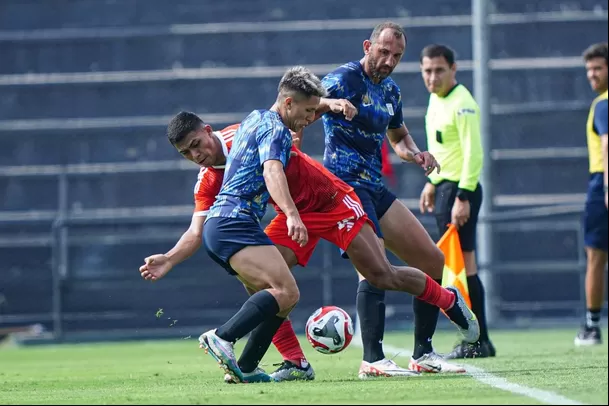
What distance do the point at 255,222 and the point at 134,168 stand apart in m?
9.42

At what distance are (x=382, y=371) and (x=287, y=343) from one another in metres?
0.55

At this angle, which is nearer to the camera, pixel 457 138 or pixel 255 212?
pixel 255 212

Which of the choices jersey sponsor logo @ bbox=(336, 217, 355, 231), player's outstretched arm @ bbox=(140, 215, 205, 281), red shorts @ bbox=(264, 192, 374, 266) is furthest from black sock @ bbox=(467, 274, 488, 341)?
player's outstretched arm @ bbox=(140, 215, 205, 281)

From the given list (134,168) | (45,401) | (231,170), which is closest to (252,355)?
(231,170)

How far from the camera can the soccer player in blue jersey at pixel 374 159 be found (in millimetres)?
7551

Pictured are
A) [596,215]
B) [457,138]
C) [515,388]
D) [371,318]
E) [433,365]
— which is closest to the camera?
[515,388]

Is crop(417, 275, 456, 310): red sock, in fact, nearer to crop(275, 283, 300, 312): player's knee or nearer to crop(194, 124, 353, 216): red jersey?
crop(194, 124, 353, 216): red jersey

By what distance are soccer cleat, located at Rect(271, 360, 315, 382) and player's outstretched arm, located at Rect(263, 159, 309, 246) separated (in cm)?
114

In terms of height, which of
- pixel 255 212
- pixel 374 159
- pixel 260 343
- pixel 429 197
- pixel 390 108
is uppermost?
pixel 390 108

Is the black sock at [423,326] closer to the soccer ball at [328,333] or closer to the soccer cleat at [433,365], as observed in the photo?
the soccer cleat at [433,365]

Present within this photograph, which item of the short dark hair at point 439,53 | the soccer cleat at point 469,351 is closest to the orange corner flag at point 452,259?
the soccer cleat at point 469,351

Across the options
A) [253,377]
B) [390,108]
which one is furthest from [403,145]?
[253,377]

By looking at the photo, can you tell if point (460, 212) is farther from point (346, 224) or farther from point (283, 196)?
point (283, 196)

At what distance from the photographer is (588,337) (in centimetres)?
1085
